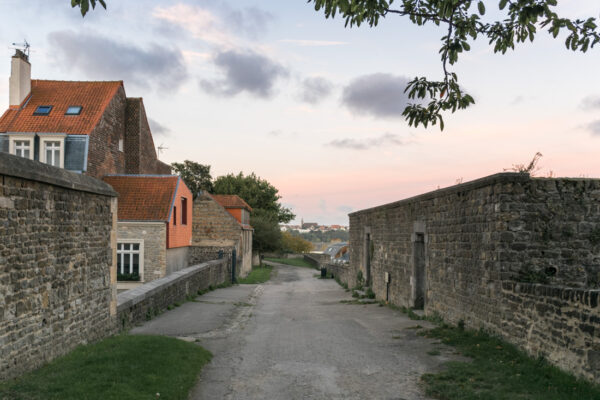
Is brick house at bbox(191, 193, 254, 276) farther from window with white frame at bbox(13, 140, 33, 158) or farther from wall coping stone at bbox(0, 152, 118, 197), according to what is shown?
wall coping stone at bbox(0, 152, 118, 197)

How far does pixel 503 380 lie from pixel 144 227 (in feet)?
65.0

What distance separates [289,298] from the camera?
2095 centimetres

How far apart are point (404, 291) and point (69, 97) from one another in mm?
19832

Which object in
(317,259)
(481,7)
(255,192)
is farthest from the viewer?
(255,192)

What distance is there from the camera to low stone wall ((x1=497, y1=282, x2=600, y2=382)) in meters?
6.02

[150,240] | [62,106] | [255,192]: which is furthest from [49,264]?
[255,192]

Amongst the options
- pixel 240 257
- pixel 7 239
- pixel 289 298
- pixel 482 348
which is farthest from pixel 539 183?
pixel 240 257

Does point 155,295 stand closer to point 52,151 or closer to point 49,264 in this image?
point 49,264

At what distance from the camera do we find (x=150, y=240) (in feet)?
77.5

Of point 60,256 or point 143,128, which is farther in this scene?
point 143,128

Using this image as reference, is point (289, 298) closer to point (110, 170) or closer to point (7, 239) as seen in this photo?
point (110, 170)

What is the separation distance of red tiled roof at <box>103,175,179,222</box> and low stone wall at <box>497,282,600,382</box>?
18420mm

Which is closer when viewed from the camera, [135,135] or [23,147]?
[23,147]

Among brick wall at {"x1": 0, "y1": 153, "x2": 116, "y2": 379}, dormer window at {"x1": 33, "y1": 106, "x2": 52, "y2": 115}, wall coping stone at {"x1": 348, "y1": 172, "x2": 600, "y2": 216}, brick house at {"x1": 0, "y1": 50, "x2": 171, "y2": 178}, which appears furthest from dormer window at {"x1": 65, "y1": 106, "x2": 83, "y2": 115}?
wall coping stone at {"x1": 348, "y1": 172, "x2": 600, "y2": 216}
